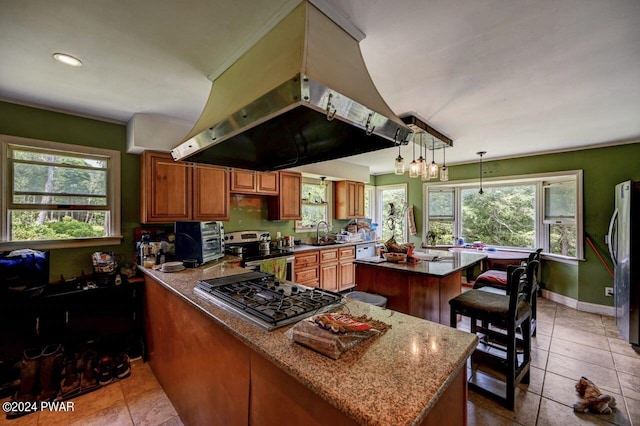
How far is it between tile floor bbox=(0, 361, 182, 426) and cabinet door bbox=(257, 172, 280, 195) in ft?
8.23

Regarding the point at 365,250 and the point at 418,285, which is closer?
the point at 418,285

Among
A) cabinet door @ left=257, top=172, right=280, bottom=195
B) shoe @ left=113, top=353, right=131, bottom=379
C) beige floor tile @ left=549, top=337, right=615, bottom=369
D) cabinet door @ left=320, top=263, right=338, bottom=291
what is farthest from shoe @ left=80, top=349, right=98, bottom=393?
beige floor tile @ left=549, top=337, right=615, bottom=369

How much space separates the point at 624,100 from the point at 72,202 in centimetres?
535

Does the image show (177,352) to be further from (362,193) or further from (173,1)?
(362,193)

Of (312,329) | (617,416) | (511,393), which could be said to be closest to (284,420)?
(312,329)

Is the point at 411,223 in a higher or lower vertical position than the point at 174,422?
higher

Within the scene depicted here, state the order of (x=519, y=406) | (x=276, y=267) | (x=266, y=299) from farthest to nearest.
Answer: (x=276, y=267) → (x=519, y=406) → (x=266, y=299)

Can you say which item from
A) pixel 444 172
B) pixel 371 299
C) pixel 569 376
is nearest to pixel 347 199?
pixel 444 172

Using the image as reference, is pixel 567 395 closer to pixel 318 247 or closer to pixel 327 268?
pixel 327 268

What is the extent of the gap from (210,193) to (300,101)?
8.58ft

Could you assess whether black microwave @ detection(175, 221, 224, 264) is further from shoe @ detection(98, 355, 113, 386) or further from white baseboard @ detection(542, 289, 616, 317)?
white baseboard @ detection(542, 289, 616, 317)

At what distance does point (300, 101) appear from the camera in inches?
37.1

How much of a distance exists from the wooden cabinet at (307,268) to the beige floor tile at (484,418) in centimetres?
250

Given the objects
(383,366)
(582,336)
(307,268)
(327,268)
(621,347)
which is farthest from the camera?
(327,268)
